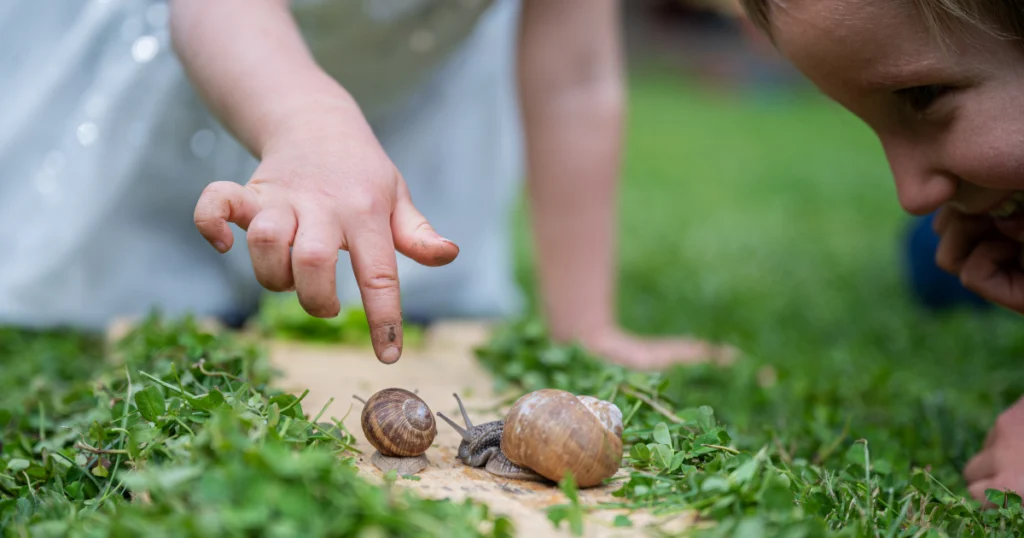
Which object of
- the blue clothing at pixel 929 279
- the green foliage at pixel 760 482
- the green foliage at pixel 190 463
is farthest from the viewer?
the blue clothing at pixel 929 279

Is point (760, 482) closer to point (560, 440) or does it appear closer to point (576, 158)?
point (560, 440)

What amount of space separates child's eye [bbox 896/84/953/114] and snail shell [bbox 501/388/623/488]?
82 centimetres

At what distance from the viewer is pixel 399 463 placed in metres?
1.21

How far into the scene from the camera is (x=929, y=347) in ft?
Result: 9.19

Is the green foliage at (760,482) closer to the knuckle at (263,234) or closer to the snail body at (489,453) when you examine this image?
the snail body at (489,453)

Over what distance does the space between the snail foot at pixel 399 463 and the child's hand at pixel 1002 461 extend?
36.5 inches

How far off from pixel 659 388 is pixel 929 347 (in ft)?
5.46

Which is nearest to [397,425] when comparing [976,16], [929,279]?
[976,16]

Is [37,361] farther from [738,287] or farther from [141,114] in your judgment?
[738,287]

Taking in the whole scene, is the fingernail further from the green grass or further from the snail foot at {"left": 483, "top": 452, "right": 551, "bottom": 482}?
the green grass

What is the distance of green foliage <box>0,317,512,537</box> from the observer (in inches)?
35.6

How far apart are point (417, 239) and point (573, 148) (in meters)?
1.41

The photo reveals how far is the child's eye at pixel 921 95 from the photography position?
1.48 metres

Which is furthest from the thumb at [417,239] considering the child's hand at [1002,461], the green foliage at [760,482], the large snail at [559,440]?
the child's hand at [1002,461]
